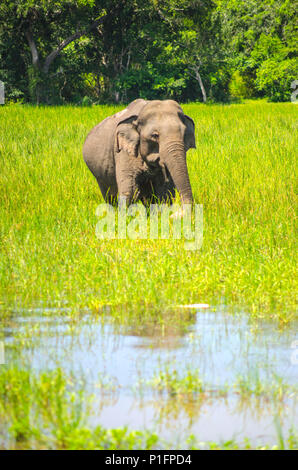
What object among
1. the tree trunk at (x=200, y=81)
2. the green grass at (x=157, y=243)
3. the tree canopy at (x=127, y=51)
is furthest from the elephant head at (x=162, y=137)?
the tree trunk at (x=200, y=81)

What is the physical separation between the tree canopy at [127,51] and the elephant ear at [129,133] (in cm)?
2830

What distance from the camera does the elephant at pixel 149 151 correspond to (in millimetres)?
8562

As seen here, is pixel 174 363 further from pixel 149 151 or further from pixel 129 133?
pixel 129 133

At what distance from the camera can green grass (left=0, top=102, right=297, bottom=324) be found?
19.4 feet

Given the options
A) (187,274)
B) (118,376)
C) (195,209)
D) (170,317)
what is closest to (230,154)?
(195,209)

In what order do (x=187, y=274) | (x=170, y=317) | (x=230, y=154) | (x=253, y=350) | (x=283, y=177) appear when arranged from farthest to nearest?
(x=230, y=154)
(x=283, y=177)
(x=187, y=274)
(x=170, y=317)
(x=253, y=350)

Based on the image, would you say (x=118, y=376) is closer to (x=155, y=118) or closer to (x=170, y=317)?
(x=170, y=317)

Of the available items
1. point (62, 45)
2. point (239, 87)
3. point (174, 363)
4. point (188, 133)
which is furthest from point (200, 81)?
point (174, 363)

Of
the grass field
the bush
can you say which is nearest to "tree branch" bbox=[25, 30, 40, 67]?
the bush

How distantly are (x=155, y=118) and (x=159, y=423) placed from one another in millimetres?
5634

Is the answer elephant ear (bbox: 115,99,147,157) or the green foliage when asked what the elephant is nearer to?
elephant ear (bbox: 115,99,147,157)

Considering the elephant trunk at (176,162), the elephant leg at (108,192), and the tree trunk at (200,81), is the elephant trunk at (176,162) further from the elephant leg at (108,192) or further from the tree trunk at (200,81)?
the tree trunk at (200,81)

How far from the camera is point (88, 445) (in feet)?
10.5

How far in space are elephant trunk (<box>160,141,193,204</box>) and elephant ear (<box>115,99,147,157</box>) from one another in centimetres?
51
